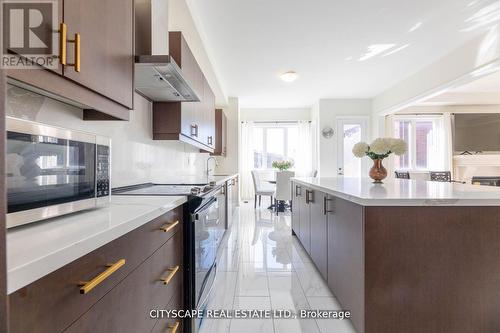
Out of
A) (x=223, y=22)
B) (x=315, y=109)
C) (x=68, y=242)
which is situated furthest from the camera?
(x=315, y=109)

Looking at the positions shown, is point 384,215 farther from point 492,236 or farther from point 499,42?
point 499,42

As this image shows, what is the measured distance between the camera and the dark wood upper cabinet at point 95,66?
814 millimetres

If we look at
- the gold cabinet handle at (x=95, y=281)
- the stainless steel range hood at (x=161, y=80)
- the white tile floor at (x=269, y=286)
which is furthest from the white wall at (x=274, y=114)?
the gold cabinet handle at (x=95, y=281)

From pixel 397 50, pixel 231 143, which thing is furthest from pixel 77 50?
pixel 231 143

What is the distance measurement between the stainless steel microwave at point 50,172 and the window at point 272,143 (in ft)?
23.7

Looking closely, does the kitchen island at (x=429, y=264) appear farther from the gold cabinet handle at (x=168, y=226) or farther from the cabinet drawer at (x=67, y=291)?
the cabinet drawer at (x=67, y=291)

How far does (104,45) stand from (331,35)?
3.46 m

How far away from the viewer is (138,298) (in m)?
0.95

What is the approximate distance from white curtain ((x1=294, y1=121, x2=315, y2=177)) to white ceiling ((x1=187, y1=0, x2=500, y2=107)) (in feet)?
7.74

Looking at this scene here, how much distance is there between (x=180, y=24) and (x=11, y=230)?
244cm

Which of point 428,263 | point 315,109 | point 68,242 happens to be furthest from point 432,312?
point 315,109

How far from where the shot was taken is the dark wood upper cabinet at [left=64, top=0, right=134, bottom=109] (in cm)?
89

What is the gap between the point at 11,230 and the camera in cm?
69

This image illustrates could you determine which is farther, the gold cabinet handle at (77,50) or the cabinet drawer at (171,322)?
the cabinet drawer at (171,322)
